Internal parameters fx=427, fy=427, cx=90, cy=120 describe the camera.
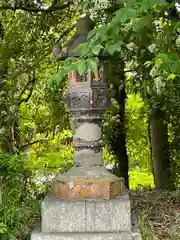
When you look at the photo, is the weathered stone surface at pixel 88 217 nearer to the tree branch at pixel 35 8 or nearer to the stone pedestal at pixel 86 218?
the stone pedestal at pixel 86 218

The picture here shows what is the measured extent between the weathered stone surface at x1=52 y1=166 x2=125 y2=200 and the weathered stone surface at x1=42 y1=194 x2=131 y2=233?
120mm

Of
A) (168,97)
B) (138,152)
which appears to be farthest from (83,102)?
(138,152)

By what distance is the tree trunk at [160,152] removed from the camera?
8039 mm

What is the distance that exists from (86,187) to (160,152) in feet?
14.4

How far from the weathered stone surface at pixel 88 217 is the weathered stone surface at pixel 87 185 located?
120mm

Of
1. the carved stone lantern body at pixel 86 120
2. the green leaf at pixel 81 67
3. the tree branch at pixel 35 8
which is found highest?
the tree branch at pixel 35 8

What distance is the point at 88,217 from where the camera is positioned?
3787mm

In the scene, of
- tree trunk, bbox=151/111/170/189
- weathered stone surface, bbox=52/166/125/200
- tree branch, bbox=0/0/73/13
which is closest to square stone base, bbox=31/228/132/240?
weathered stone surface, bbox=52/166/125/200

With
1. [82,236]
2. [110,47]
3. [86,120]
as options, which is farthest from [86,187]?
[110,47]

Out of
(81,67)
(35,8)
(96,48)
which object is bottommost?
(81,67)

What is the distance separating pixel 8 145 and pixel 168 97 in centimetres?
299

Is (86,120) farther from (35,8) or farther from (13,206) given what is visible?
(35,8)

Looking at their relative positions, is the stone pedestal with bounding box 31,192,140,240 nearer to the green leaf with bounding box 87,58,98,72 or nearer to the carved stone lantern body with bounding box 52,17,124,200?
the carved stone lantern body with bounding box 52,17,124,200

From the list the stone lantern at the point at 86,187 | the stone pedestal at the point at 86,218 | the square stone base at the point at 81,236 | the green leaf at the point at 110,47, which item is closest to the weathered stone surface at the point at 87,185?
the stone lantern at the point at 86,187
